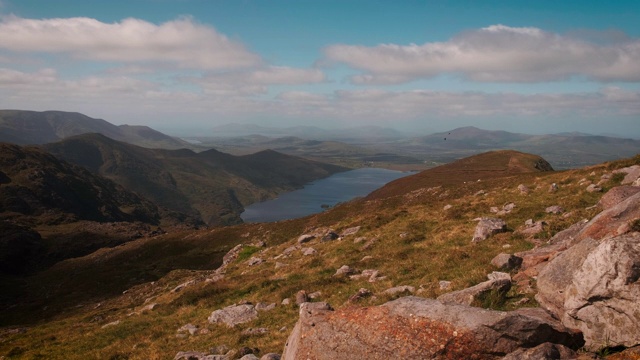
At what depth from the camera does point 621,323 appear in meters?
8.80

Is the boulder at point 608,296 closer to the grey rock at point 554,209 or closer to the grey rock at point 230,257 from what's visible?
the grey rock at point 554,209

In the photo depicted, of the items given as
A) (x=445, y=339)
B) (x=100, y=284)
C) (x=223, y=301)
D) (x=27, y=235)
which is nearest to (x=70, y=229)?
(x=27, y=235)

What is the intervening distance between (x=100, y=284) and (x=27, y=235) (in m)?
83.0

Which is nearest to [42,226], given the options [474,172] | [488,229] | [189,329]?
[474,172]

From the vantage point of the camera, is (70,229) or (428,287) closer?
(428,287)

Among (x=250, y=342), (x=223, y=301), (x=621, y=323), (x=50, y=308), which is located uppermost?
(x=621, y=323)

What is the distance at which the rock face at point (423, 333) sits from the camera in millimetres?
8516

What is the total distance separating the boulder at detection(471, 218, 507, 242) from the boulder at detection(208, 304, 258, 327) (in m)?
14.6

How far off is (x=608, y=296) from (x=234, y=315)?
1877 cm

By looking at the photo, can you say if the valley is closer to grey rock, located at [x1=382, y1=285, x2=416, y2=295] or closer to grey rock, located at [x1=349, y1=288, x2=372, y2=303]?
grey rock, located at [x1=382, y1=285, x2=416, y2=295]

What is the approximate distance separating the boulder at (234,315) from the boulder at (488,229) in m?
14.6

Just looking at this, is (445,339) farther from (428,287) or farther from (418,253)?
(418,253)

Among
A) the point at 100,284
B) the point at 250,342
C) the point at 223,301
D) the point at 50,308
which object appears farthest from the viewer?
the point at 100,284

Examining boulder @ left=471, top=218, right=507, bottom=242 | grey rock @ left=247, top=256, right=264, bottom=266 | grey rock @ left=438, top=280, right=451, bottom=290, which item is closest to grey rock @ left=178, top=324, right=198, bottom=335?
grey rock @ left=438, top=280, right=451, bottom=290
